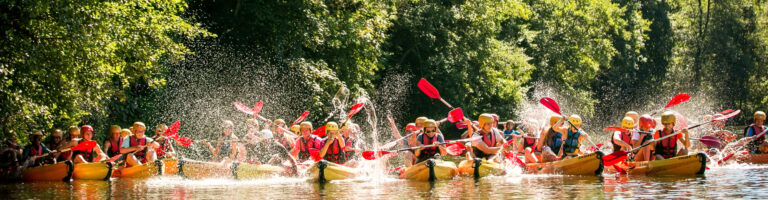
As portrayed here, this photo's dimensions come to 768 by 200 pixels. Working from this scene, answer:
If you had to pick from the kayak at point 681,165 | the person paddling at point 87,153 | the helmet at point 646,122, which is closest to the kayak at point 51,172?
the person paddling at point 87,153

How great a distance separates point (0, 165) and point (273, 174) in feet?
15.9

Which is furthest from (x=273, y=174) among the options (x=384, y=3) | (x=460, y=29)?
(x=460, y=29)

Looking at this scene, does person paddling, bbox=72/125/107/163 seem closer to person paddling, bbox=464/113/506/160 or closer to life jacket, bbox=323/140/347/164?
life jacket, bbox=323/140/347/164

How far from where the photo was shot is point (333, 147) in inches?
698

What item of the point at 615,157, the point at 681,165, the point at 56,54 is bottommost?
the point at 681,165

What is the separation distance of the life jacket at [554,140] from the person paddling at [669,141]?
168 centimetres

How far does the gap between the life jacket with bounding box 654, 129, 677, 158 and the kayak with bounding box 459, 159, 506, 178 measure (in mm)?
2584

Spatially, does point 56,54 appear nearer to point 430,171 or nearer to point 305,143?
point 305,143

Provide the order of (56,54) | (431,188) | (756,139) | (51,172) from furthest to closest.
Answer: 1. (756,139)
2. (51,172)
3. (56,54)
4. (431,188)

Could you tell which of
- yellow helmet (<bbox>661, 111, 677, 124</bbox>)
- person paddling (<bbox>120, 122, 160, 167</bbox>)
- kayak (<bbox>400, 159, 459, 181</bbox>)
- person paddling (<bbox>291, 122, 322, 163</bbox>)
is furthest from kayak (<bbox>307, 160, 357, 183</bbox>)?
yellow helmet (<bbox>661, 111, 677, 124</bbox>)

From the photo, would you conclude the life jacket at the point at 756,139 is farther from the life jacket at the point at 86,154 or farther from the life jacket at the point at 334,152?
the life jacket at the point at 86,154

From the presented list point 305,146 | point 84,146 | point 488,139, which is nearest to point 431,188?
point 488,139

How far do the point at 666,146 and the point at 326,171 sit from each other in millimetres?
5427

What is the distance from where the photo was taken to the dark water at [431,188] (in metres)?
13.6
